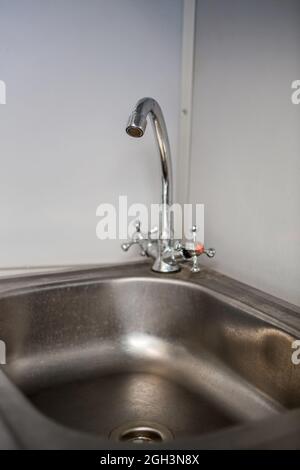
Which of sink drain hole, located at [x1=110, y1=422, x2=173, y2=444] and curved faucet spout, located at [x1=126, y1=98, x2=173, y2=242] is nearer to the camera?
sink drain hole, located at [x1=110, y1=422, x2=173, y2=444]

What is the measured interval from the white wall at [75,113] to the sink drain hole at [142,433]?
1.45 feet

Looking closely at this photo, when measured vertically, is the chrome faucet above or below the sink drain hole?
above

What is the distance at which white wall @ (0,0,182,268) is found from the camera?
0.92 m

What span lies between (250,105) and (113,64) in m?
0.35

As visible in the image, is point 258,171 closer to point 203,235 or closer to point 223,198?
point 223,198

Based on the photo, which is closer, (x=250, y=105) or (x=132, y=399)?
(x=132, y=399)

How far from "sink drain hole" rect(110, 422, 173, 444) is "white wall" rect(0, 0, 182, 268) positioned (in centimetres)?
44

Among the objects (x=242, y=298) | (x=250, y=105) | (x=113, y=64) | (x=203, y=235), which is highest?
(x=113, y=64)

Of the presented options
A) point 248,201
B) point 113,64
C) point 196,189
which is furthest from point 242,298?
point 113,64

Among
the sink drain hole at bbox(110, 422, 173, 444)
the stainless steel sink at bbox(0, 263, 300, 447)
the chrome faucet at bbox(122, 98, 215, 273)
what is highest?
the chrome faucet at bbox(122, 98, 215, 273)

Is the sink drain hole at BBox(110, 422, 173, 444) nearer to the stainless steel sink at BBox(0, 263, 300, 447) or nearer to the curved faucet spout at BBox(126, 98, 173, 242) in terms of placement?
the stainless steel sink at BBox(0, 263, 300, 447)

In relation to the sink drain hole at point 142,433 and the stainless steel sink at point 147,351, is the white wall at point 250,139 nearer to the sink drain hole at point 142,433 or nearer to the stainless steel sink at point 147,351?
the stainless steel sink at point 147,351

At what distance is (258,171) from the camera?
0.91 metres

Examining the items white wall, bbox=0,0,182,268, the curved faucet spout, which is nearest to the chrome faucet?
the curved faucet spout
